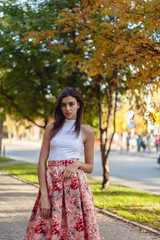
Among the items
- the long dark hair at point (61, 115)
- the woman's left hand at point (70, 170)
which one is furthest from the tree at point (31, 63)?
the woman's left hand at point (70, 170)

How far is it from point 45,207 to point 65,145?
52 cm

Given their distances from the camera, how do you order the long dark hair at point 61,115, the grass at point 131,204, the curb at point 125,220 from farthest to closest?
1. the grass at point 131,204
2. the curb at point 125,220
3. the long dark hair at point 61,115

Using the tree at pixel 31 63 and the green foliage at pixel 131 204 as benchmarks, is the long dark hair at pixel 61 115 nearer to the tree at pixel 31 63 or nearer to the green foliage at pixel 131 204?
the green foliage at pixel 131 204

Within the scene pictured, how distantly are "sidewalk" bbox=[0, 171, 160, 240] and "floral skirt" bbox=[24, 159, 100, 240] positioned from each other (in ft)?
8.72

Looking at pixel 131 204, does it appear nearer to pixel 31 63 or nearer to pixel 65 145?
pixel 31 63

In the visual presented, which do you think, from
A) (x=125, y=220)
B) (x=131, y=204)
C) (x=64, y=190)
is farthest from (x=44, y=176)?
(x=131, y=204)

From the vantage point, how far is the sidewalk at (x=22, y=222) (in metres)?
5.63

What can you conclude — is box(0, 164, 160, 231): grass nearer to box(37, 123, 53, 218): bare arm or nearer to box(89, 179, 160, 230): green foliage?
box(89, 179, 160, 230): green foliage

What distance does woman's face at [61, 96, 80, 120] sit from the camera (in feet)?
10.2

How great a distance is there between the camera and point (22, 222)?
21.1 feet

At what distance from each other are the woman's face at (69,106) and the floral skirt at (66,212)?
390 millimetres

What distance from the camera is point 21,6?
1142 cm

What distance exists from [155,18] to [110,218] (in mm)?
3694

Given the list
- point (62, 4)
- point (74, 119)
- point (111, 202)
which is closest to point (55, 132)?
point (74, 119)
